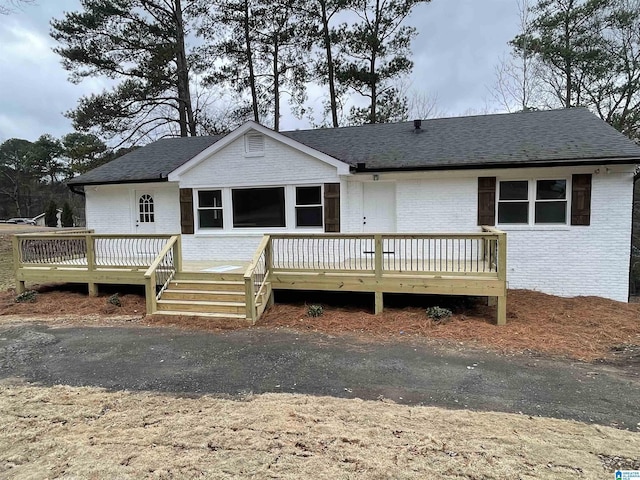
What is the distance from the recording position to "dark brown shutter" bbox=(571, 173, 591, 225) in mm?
8625

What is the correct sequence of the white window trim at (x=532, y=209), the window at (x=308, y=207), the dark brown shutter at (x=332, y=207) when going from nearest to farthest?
the white window trim at (x=532, y=209), the dark brown shutter at (x=332, y=207), the window at (x=308, y=207)

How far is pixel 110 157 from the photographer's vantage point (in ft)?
70.6

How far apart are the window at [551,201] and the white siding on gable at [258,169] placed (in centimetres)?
478

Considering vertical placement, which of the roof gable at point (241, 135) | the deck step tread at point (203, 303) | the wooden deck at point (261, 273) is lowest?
the deck step tread at point (203, 303)

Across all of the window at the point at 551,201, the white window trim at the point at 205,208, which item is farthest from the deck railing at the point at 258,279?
the window at the point at 551,201

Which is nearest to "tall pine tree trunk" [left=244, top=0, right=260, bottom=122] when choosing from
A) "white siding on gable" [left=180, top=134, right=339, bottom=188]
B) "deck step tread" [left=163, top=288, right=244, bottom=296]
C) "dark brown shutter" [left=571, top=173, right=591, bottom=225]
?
"white siding on gable" [left=180, top=134, right=339, bottom=188]

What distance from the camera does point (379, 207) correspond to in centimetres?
1006

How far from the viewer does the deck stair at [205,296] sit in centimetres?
747

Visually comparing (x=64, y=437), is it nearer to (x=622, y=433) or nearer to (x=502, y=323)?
(x=622, y=433)

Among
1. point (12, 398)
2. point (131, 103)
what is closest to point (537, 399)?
point (12, 398)

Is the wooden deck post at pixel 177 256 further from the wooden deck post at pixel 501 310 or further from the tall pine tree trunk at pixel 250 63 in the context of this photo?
the tall pine tree trunk at pixel 250 63

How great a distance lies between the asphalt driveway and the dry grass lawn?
1.24 feet

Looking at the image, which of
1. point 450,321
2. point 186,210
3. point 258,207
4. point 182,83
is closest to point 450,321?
point 450,321

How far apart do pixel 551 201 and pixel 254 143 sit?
7261mm
